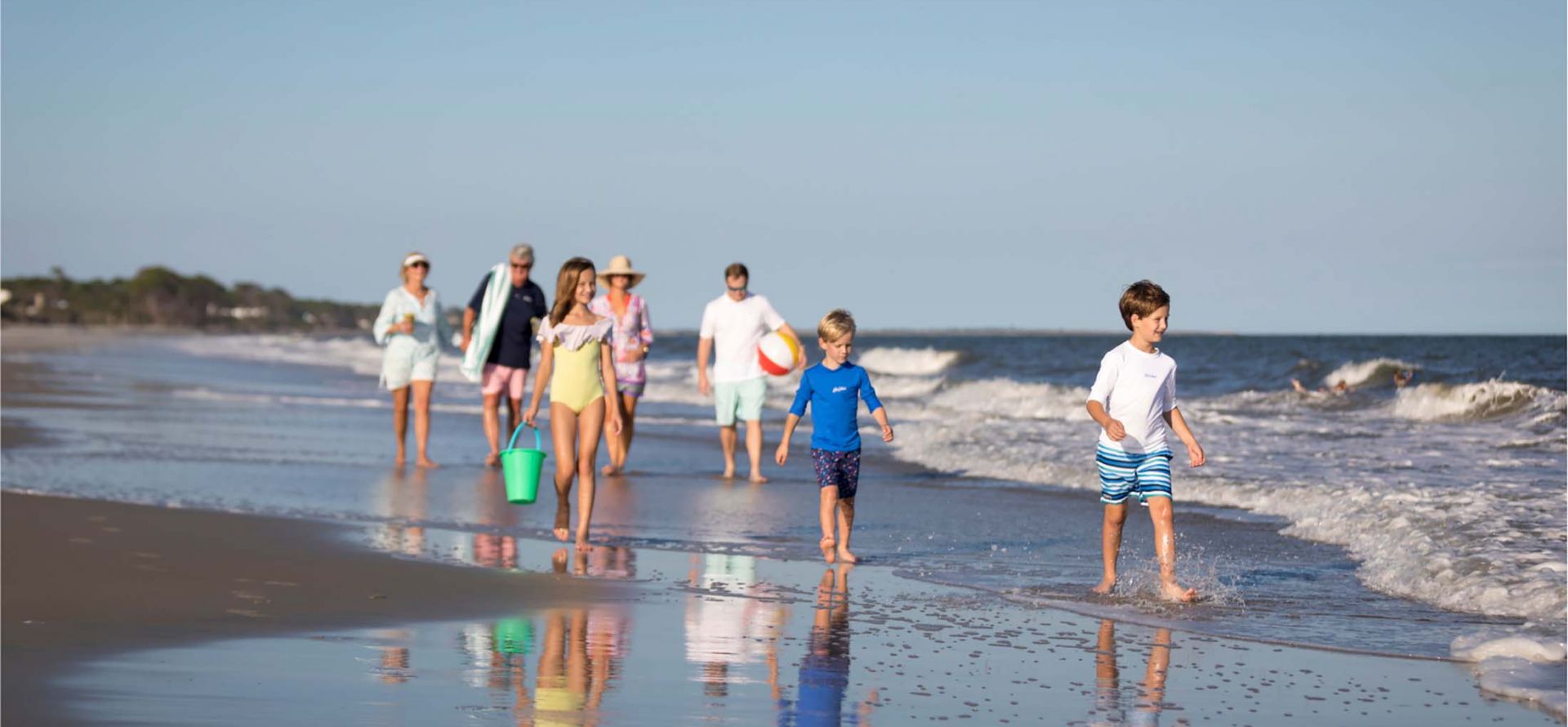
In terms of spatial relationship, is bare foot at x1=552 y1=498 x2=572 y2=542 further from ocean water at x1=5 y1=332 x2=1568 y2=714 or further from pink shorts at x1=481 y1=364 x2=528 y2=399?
pink shorts at x1=481 y1=364 x2=528 y2=399

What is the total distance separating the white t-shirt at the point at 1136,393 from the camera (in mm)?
7180

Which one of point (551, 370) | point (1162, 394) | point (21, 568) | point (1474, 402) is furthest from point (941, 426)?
point (21, 568)

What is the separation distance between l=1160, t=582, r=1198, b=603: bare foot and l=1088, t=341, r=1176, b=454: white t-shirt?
65 cm

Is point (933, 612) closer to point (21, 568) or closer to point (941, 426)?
point (21, 568)

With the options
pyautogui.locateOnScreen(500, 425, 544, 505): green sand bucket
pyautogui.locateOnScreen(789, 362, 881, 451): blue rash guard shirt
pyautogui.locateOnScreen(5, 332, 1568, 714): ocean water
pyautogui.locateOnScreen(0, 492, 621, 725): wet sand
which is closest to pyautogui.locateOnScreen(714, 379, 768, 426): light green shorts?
pyautogui.locateOnScreen(5, 332, 1568, 714): ocean water

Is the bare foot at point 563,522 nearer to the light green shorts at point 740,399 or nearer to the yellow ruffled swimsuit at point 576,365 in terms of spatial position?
the yellow ruffled swimsuit at point 576,365

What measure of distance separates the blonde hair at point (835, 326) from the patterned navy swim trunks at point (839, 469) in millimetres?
632

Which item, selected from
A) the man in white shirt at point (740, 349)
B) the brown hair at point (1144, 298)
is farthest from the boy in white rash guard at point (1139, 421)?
the man in white shirt at point (740, 349)

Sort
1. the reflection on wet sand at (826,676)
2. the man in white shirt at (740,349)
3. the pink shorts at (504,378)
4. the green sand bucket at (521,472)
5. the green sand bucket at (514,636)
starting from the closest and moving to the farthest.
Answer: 1. the reflection on wet sand at (826,676)
2. the green sand bucket at (514,636)
3. the green sand bucket at (521,472)
4. the man in white shirt at (740,349)
5. the pink shorts at (504,378)

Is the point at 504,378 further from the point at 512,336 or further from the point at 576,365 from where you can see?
the point at 576,365

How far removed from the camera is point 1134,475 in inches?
285

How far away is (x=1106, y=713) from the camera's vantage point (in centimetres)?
487

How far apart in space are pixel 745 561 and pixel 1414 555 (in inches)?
141

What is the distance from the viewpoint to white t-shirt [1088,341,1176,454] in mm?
7180
